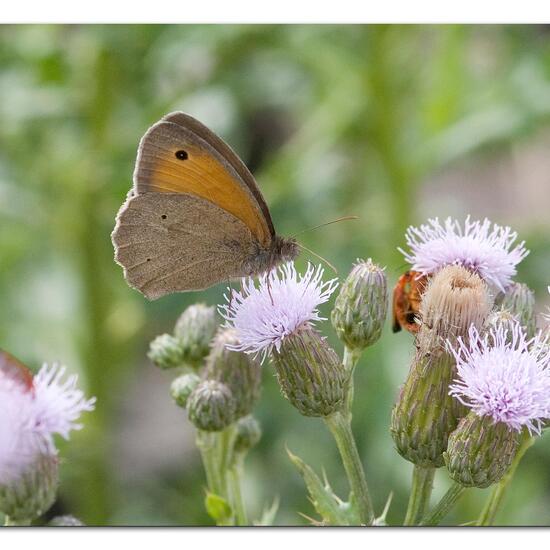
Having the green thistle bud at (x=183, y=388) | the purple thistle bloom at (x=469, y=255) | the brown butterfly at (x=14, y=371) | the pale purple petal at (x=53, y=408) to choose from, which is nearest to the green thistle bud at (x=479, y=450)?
the purple thistle bloom at (x=469, y=255)

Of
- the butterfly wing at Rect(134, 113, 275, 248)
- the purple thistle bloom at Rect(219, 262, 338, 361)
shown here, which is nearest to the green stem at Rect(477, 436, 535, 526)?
the purple thistle bloom at Rect(219, 262, 338, 361)

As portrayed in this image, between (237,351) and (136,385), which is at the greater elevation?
(237,351)

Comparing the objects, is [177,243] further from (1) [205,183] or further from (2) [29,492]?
(2) [29,492]

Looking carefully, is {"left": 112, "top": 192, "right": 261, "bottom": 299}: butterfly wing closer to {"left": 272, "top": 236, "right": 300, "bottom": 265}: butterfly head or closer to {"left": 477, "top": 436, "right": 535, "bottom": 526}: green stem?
{"left": 272, "top": 236, "right": 300, "bottom": 265}: butterfly head

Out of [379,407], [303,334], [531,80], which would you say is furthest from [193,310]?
[531,80]
